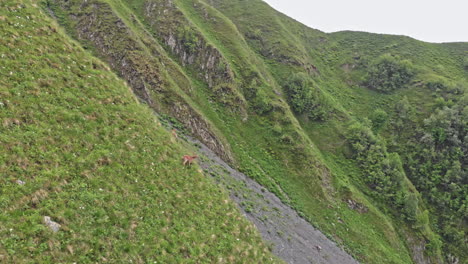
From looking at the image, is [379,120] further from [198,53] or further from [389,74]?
[198,53]

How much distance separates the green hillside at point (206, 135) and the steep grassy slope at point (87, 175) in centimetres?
10

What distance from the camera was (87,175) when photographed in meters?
16.0

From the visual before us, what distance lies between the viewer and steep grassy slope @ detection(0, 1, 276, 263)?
12.5 m

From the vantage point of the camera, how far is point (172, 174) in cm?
2212

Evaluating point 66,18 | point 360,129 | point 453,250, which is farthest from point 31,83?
point 453,250

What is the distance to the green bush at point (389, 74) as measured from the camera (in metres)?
89.1

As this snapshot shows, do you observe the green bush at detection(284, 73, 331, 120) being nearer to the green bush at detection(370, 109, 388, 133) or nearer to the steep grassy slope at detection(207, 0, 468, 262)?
the steep grassy slope at detection(207, 0, 468, 262)

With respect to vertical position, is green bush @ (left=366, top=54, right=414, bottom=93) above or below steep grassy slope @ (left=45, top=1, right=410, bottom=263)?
above

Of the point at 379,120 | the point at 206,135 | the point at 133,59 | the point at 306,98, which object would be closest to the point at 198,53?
the point at 133,59

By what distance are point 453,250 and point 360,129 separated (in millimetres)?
29119

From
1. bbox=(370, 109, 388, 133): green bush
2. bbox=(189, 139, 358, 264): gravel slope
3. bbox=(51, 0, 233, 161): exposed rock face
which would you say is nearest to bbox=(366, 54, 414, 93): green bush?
bbox=(370, 109, 388, 133): green bush

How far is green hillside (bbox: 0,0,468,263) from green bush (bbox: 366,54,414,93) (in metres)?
0.53

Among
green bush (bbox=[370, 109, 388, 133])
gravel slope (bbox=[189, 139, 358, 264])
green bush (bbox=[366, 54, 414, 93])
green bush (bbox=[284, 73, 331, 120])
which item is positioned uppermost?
green bush (bbox=[366, 54, 414, 93])

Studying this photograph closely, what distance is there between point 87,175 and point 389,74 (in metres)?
105
